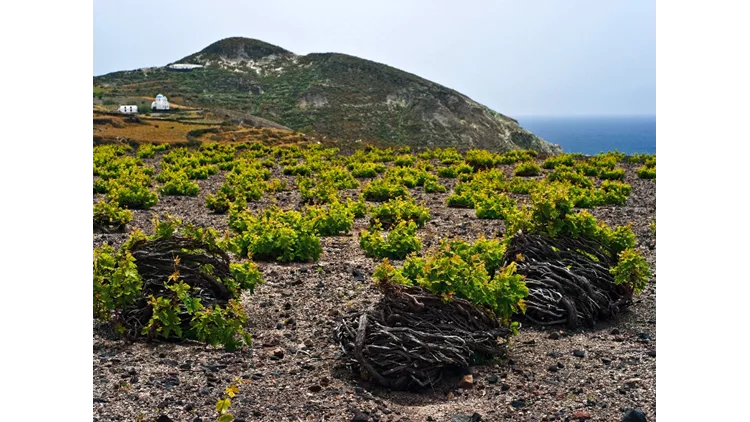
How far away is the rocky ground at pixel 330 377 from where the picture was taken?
4832 millimetres

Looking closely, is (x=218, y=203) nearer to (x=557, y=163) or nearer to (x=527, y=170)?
(x=527, y=170)

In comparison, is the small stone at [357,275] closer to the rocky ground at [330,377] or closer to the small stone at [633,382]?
the rocky ground at [330,377]

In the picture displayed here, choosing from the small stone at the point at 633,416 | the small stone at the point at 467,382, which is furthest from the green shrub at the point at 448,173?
the small stone at the point at 633,416

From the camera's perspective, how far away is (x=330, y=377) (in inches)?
215

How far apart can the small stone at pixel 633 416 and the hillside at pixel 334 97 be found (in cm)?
6745

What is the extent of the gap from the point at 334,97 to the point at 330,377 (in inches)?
3387

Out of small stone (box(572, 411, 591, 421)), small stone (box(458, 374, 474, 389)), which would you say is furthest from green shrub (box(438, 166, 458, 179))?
small stone (box(572, 411, 591, 421))

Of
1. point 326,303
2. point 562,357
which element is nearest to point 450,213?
point 326,303

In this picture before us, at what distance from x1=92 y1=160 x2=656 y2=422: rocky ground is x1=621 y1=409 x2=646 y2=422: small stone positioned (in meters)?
0.12

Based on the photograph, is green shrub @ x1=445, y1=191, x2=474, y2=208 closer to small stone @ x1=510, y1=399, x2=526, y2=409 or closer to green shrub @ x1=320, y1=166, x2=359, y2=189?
green shrub @ x1=320, y1=166, x2=359, y2=189

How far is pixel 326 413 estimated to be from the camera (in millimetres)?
4805

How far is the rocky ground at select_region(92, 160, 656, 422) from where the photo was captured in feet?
15.9
